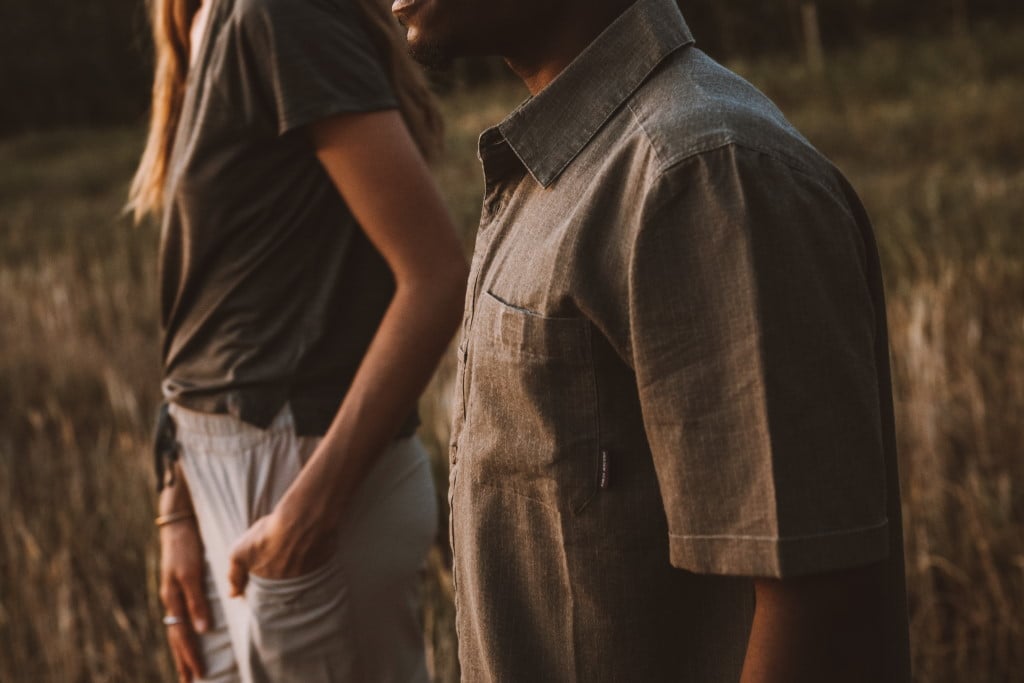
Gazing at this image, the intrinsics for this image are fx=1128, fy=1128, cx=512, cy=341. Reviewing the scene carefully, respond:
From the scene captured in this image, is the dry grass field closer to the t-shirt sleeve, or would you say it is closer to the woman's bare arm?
the woman's bare arm

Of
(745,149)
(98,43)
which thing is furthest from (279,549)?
(98,43)

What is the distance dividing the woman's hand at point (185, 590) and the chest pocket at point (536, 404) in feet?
2.58

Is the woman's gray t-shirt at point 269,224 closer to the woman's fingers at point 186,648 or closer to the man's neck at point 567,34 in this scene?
the woman's fingers at point 186,648

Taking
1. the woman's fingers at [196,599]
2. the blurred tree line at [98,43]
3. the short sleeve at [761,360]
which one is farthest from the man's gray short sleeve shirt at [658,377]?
the blurred tree line at [98,43]

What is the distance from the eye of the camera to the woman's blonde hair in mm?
1520

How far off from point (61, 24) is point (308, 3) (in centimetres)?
2575

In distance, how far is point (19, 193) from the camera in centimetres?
1416

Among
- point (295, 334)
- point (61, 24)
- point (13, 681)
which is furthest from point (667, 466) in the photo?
point (61, 24)

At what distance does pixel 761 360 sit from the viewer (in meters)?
0.73

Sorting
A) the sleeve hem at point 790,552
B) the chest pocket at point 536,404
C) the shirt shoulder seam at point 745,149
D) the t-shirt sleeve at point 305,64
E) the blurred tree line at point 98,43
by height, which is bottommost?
the sleeve hem at point 790,552

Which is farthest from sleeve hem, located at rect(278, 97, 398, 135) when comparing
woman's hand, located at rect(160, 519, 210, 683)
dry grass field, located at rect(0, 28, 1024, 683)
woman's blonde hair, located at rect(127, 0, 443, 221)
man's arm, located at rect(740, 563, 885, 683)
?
dry grass field, located at rect(0, 28, 1024, 683)

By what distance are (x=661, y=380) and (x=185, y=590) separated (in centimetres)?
104

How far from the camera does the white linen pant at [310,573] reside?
1433 millimetres

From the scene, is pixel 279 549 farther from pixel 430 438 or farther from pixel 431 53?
pixel 430 438
